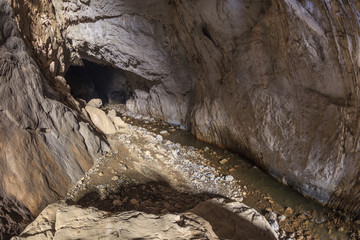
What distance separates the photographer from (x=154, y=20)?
6449mm

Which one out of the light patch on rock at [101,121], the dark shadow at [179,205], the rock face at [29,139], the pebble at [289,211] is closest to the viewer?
the dark shadow at [179,205]

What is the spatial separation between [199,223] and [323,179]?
3059 mm

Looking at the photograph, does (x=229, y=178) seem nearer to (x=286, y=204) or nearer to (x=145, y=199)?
(x=286, y=204)

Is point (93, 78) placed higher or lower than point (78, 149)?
higher

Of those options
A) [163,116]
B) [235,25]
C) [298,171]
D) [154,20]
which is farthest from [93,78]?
[298,171]

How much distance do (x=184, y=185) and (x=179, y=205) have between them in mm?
915

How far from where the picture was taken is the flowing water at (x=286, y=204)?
11.7 feet

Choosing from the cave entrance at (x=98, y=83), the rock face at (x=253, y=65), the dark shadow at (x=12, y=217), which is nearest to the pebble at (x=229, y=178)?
the rock face at (x=253, y=65)

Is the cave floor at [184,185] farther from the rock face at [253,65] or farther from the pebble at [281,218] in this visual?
the rock face at [253,65]

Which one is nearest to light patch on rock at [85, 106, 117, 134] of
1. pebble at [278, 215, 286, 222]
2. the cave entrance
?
pebble at [278, 215, 286, 222]

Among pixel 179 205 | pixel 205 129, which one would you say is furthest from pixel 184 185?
pixel 205 129

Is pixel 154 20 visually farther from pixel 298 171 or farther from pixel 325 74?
pixel 298 171

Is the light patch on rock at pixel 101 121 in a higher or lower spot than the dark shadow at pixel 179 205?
higher

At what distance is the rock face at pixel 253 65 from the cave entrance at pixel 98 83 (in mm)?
3762
